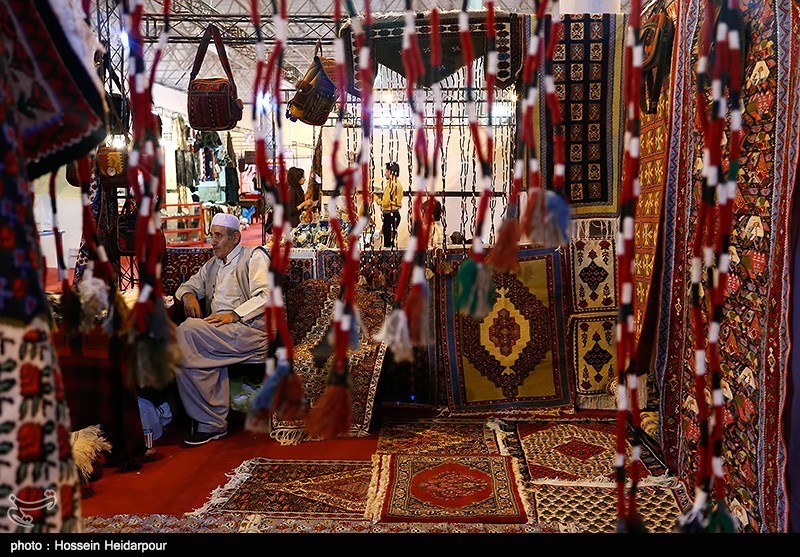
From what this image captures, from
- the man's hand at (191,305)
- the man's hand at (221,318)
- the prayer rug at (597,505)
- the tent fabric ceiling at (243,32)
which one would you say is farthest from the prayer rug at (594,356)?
the tent fabric ceiling at (243,32)

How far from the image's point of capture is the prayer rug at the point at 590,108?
3.74 m

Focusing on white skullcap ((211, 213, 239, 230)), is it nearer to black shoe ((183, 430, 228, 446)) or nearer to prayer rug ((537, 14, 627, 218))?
black shoe ((183, 430, 228, 446))

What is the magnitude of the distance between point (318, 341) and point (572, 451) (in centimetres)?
167

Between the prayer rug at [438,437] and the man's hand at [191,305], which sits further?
the man's hand at [191,305]

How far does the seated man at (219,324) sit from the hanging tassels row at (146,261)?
2918 mm

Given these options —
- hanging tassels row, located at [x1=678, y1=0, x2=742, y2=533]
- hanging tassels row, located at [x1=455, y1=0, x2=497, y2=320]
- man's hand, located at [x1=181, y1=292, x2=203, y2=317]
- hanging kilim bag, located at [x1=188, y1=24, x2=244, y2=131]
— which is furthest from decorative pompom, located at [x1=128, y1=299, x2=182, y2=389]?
hanging kilim bag, located at [x1=188, y1=24, x2=244, y2=131]

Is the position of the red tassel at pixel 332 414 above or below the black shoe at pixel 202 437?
above

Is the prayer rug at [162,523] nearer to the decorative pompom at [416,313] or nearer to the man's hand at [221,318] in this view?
the man's hand at [221,318]

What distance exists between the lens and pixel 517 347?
445cm

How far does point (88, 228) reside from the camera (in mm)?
1162

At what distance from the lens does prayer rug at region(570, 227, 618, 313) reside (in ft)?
14.0

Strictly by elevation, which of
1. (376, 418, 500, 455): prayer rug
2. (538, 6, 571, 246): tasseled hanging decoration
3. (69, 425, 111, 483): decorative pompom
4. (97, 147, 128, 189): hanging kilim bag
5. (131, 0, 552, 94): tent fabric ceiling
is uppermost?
(131, 0, 552, 94): tent fabric ceiling

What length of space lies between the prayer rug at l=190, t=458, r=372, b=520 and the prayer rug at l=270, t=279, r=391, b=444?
15.8 inches
